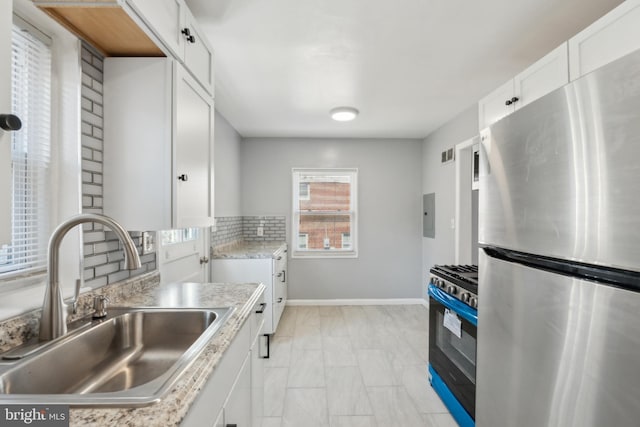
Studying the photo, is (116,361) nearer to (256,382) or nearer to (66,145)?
(256,382)

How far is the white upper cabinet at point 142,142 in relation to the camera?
137 cm

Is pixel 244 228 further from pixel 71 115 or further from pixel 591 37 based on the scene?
pixel 591 37

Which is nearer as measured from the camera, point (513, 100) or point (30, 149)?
point (30, 149)

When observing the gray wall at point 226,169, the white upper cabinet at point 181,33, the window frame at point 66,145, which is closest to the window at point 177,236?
the gray wall at point 226,169

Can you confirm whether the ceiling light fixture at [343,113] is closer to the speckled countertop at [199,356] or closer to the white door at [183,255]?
the white door at [183,255]

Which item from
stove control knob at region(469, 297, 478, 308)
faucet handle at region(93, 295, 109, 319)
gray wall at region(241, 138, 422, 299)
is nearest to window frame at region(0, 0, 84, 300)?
faucet handle at region(93, 295, 109, 319)

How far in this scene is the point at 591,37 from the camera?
4.33 feet

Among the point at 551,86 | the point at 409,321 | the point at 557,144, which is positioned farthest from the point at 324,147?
the point at 557,144

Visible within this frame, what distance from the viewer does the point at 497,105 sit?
188 centimetres

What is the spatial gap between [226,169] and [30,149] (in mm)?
2555

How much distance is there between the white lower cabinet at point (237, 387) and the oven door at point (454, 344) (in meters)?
1.16

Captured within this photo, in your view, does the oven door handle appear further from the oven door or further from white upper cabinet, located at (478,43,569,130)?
white upper cabinet, located at (478,43,569,130)

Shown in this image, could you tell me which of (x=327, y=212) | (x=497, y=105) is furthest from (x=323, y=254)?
(x=497, y=105)

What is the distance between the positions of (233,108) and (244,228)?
5.83 feet
